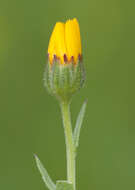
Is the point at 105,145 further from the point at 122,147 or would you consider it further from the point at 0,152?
the point at 0,152

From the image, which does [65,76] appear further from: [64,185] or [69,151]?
[64,185]

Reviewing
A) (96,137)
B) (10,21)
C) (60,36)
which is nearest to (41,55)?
(10,21)

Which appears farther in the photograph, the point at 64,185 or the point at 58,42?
the point at 58,42

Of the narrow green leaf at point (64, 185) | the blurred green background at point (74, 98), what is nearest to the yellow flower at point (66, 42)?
the narrow green leaf at point (64, 185)

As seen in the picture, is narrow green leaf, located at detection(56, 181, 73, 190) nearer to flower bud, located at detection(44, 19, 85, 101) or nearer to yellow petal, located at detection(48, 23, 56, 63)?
flower bud, located at detection(44, 19, 85, 101)

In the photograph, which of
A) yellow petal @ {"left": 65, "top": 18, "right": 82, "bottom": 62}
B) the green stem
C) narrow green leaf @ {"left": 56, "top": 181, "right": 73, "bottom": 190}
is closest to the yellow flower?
yellow petal @ {"left": 65, "top": 18, "right": 82, "bottom": 62}

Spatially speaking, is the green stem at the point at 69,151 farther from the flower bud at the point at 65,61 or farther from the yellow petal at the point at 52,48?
the yellow petal at the point at 52,48

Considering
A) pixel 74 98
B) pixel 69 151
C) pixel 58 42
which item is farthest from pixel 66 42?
pixel 74 98

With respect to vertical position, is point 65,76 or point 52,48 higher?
point 52,48

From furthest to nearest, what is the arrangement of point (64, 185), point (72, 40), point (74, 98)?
point (74, 98), point (72, 40), point (64, 185)
